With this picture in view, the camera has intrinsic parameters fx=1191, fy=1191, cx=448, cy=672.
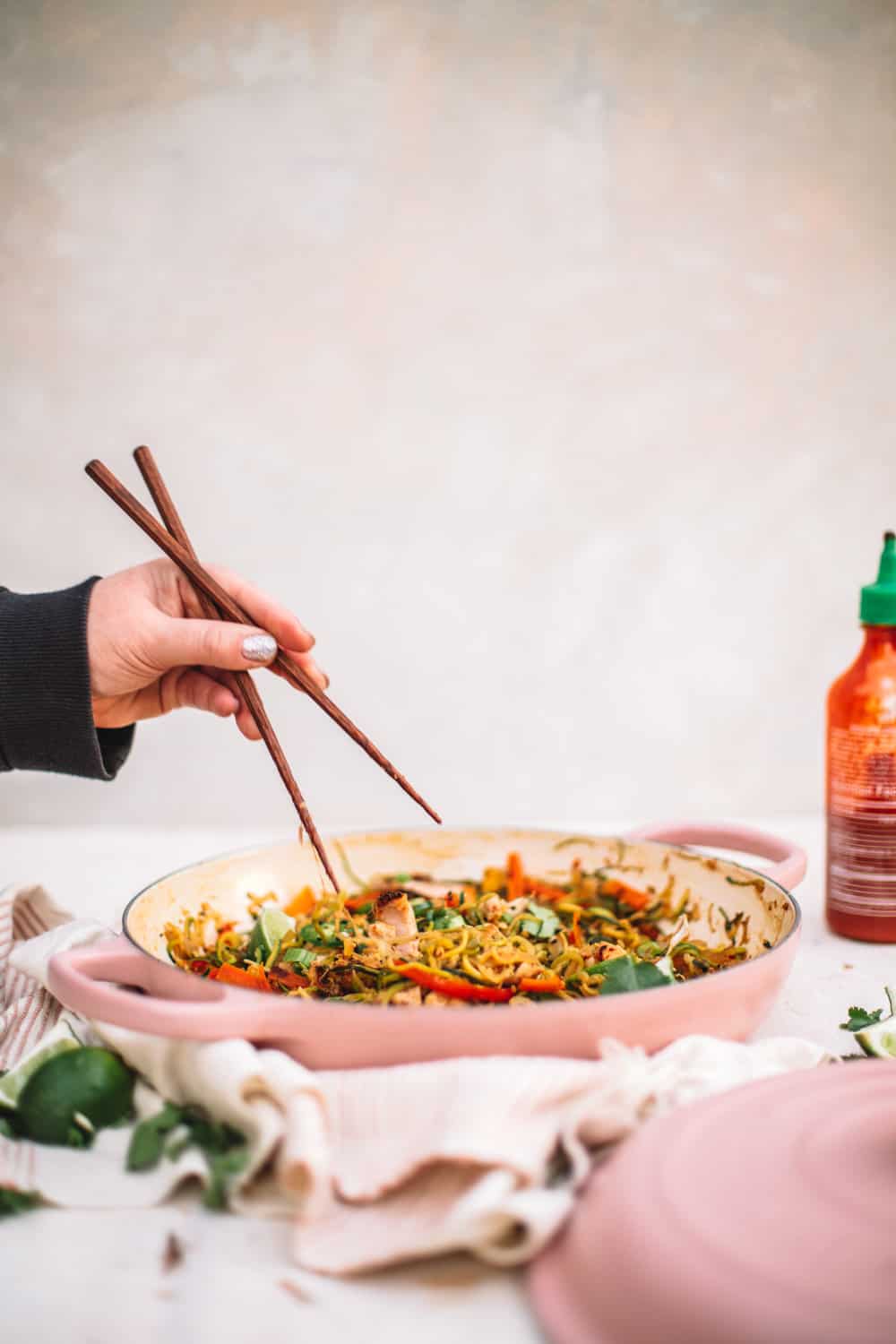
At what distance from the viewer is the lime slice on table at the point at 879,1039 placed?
2.70 feet

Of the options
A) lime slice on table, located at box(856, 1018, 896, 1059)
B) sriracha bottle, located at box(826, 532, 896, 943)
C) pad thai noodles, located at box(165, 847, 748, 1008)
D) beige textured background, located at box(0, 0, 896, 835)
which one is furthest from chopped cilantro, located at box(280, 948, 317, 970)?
beige textured background, located at box(0, 0, 896, 835)

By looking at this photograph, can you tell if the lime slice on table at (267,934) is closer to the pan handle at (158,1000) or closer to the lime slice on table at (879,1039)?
the pan handle at (158,1000)

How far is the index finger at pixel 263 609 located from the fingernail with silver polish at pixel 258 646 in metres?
0.09

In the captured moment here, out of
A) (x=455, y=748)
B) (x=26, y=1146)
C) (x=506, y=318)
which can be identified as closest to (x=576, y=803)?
(x=455, y=748)

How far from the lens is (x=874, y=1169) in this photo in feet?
1.84

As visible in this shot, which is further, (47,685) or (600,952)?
(47,685)

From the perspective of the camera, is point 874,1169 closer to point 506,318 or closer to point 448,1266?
point 448,1266

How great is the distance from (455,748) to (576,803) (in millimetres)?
242

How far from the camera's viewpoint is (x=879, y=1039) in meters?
0.83

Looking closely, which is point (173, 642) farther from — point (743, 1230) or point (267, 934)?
point (743, 1230)

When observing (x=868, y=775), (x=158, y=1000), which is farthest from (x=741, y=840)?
(x=158, y=1000)

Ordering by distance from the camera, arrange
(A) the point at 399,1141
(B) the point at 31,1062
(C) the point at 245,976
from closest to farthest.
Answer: (A) the point at 399,1141 < (B) the point at 31,1062 < (C) the point at 245,976

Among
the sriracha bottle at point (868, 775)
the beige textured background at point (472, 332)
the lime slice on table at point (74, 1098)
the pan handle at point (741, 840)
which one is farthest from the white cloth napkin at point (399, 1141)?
the beige textured background at point (472, 332)

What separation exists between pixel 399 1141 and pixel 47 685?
2.03ft
